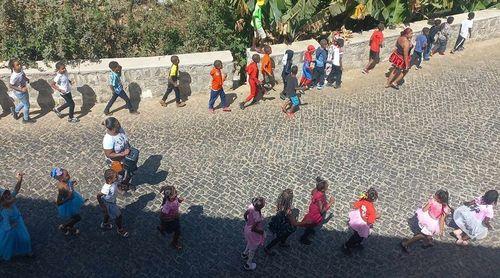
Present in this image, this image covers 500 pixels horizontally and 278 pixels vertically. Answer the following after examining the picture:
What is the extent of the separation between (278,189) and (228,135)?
6.98 feet

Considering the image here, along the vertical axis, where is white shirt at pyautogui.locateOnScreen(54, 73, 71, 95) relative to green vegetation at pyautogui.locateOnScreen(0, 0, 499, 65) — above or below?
below

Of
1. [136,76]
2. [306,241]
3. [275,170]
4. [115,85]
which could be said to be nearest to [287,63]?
[275,170]

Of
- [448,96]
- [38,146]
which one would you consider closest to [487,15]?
[448,96]

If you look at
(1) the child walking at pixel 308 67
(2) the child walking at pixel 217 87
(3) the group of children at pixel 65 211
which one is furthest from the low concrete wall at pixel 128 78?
(3) the group of children at pixel 65 211

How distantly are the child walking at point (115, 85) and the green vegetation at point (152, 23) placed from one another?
1.30 metres

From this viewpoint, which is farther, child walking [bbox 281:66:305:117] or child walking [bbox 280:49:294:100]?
child walking [bbox 280:49:294:100]

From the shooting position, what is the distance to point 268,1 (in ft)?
40.3

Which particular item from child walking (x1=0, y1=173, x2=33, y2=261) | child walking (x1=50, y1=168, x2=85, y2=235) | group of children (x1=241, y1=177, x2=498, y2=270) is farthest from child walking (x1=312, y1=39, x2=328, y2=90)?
child walking (x1=0, y1=173, x2=33, y2=261)

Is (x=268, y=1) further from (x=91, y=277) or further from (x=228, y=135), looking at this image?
(x=91, y=277)

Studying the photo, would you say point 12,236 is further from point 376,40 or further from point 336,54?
point 376,40

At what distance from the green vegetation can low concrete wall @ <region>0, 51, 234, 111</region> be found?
1.70 ft

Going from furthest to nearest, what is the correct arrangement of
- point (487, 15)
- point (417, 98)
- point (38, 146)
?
1. point (487, 15)
2. point (417, 98)
3. point (38, 146)

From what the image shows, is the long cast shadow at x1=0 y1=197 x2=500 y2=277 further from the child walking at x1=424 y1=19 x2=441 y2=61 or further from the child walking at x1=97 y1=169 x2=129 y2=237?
the child walking at x1=424 y1=19 x2=441 y2=61

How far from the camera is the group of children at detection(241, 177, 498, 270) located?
719 centimetres
